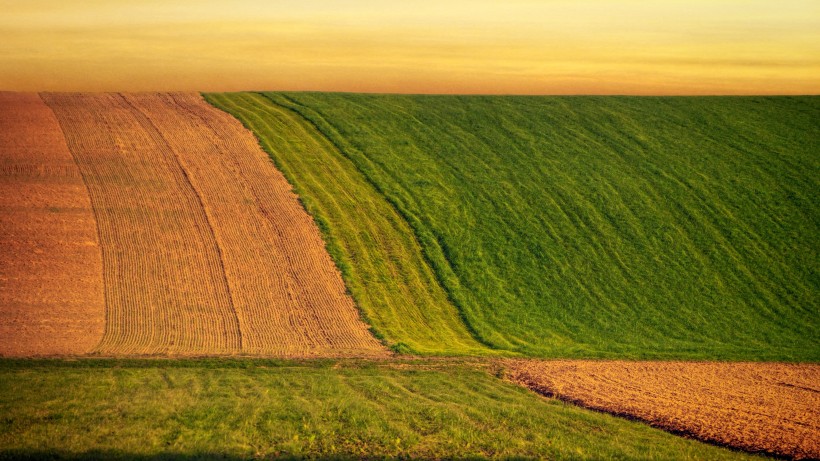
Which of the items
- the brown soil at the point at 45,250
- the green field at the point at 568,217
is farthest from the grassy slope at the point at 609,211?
the brown soil at the point at 45,250

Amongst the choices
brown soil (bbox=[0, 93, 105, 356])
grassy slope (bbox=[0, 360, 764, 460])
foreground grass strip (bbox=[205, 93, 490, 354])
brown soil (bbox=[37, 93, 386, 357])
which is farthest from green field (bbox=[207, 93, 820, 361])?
brown soil (bbox=[0, 93, 105, 356])

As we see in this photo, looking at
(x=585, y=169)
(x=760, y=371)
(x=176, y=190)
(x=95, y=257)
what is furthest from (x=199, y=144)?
(x=760, y=371)

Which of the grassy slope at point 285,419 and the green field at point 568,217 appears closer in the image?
the grassy slope at point 285,419

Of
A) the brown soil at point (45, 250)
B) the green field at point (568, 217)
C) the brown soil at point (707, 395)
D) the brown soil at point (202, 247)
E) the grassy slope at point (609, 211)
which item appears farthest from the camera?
the grassy slope at point (609, 211)

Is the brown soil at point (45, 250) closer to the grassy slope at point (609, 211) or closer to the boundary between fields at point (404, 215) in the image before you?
the boundary between fields at point (404, 215)

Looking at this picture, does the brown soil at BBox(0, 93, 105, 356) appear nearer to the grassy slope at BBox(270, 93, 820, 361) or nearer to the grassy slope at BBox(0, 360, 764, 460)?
the grassy slope at BBox(0, 360, 764, 460)

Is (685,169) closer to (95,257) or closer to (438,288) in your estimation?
(438,288)

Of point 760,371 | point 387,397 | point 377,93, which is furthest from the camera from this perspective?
point 377,93
